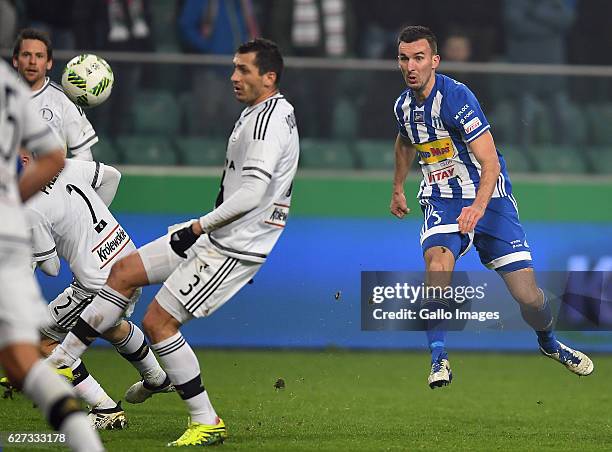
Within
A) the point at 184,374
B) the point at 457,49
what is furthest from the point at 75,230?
the point at 457,49

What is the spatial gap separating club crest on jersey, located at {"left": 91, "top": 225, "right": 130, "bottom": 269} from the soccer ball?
3.28ft

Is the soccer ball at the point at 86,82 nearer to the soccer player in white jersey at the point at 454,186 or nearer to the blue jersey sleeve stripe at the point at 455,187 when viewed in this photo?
the soccer player in white jersey at the point at 454,186

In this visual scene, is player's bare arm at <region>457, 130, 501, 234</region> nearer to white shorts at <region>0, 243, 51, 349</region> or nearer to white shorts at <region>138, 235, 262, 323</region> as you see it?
white shorts at <region>138, 235, 262, 323</region>

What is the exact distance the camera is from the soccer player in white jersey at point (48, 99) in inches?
318

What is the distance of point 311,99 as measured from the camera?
12141 mm

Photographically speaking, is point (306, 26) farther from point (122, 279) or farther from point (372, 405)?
point (122, 279)

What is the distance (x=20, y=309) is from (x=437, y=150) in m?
4.06

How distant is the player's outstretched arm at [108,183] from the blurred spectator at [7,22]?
13.4ft

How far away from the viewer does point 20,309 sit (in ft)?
15.8

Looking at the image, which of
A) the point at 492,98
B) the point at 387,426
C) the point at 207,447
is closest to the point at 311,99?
the point at 492,98

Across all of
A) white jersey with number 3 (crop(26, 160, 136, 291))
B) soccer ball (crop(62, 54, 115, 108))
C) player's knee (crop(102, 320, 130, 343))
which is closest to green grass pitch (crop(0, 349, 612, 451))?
player's knee (crop(102, 320, 130, 343))

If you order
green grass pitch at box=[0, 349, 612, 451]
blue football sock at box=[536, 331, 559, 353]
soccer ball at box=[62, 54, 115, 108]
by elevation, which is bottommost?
green grass pitch at box=[0, 349, 612, 451]

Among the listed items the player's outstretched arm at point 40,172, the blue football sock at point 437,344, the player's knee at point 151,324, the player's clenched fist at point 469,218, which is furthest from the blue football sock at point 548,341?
the player's outstretched arm at point 40,172

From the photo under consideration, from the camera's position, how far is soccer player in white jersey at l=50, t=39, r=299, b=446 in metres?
6.68
